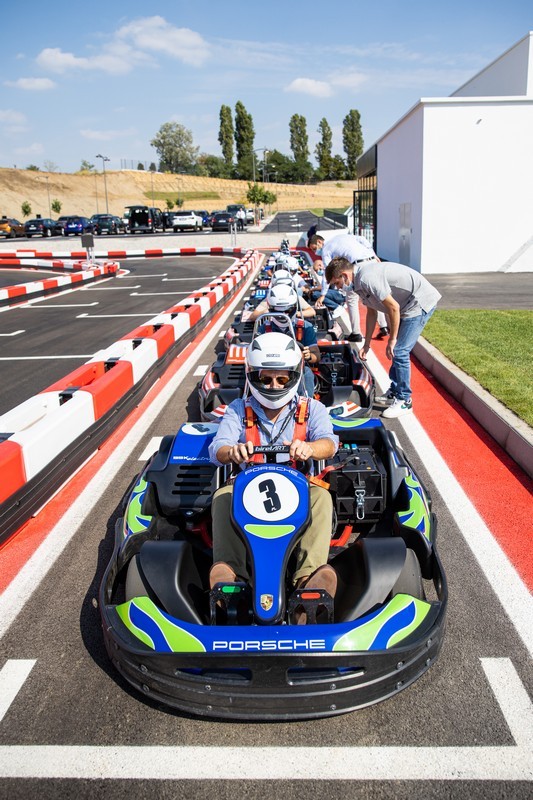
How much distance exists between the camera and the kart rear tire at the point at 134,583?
10.4 feet

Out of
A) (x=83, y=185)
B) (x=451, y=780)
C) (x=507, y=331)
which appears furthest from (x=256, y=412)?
(x=83, y=185)

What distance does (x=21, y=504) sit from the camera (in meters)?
4.61

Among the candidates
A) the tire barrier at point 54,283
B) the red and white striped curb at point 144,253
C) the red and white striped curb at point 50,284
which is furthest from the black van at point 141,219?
the red and white striped curb at point 50,284

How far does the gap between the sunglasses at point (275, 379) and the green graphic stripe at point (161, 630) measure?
1.41m

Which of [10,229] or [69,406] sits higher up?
[10,229]

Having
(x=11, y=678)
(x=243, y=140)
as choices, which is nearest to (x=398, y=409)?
(x=11, y=678)

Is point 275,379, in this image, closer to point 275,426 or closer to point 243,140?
point 275,426

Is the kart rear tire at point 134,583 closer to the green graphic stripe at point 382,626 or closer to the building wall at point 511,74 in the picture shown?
the green graphic stripe at point 382,626

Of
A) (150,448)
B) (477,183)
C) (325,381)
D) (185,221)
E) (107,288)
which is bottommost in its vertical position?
(150,448)

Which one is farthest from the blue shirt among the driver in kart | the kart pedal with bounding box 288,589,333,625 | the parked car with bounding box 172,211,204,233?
the parked car with bounding box 172,211,204,233

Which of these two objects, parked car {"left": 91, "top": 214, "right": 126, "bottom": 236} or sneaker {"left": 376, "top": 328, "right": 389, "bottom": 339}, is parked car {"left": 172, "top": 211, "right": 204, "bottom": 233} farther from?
sneaker {"left": 376, "top": 328, "right": 389, "bottom": 339}

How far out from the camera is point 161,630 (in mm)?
2832

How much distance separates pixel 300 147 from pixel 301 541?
12671 centimetres

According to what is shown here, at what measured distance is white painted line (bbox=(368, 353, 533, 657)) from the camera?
3482mm
